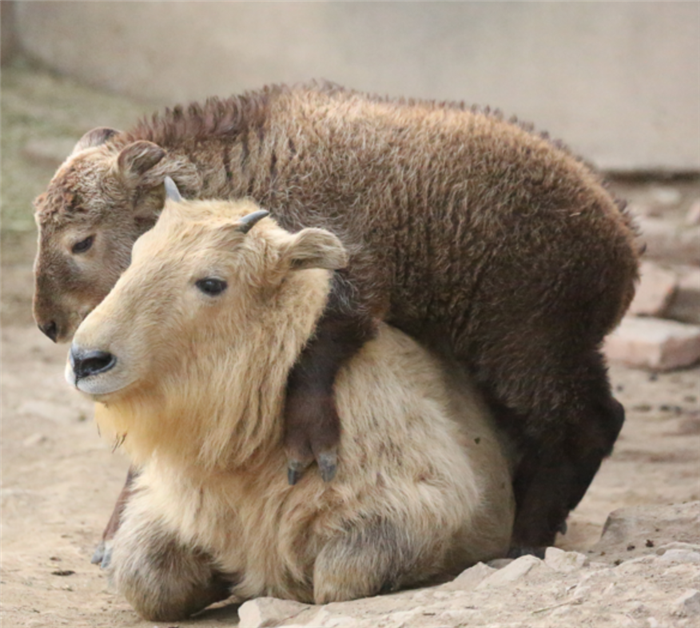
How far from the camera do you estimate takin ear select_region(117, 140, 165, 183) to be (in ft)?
15.6

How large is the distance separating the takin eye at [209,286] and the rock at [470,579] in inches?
55.3

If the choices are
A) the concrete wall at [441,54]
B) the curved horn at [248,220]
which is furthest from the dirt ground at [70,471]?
the concrete wall at [441,54]

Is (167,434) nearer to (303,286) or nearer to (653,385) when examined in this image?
(303,286)

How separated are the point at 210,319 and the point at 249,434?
1.62ft

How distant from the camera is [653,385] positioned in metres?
8.08

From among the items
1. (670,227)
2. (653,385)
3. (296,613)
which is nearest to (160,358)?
(296,613)

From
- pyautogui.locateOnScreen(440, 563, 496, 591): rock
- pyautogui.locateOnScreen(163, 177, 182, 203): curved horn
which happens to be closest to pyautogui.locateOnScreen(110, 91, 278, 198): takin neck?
pyautogui.locateOnScreen(163, 177, 182, 203): curved horn

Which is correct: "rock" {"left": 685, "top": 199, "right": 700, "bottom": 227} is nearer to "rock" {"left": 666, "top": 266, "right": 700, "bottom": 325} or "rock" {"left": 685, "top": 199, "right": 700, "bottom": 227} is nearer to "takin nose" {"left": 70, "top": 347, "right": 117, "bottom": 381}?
"rock" {"left": 666, "top": 266, "right": 700, "bottom": 325}

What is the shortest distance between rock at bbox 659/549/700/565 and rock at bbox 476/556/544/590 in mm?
459

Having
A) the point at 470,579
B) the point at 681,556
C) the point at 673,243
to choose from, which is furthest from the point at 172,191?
the point at 673,243

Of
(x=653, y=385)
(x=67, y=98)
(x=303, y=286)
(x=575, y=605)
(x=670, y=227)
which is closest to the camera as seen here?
(x=575, y=605)

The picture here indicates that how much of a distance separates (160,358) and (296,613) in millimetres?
1086

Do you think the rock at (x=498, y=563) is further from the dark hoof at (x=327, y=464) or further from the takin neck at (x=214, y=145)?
the takin neck at (x=214, y=145)

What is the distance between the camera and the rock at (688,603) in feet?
10.9
